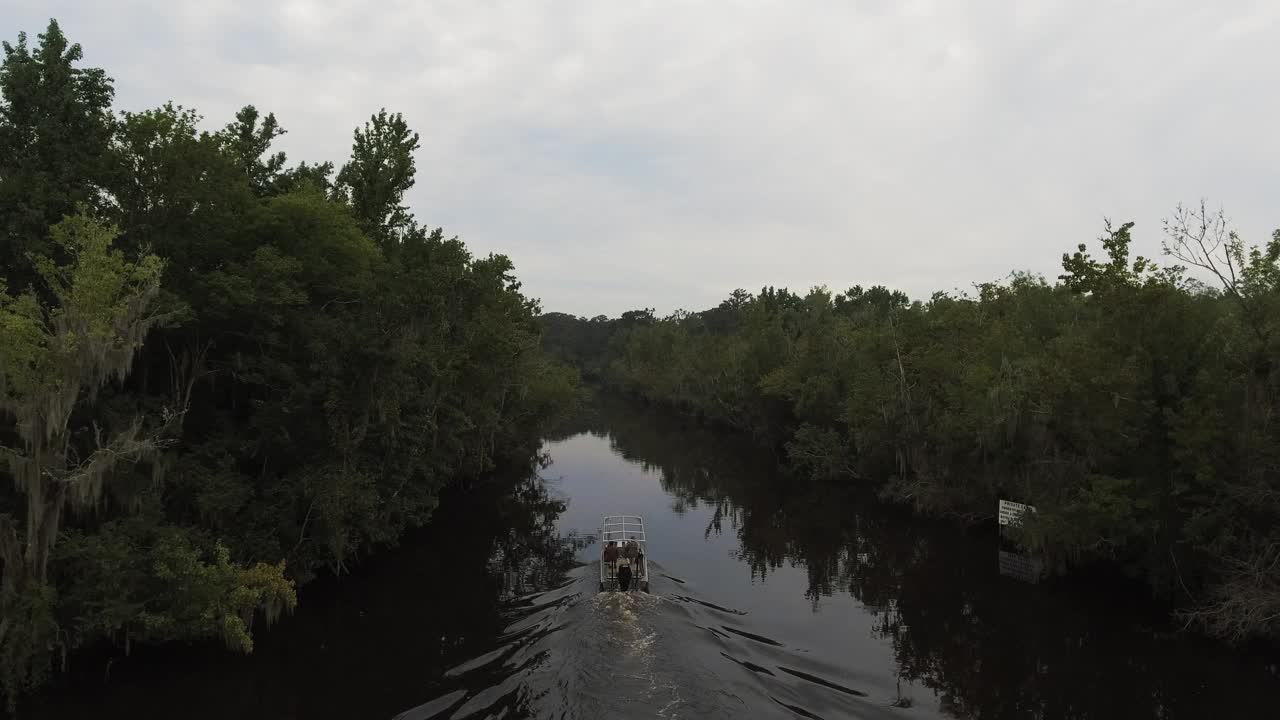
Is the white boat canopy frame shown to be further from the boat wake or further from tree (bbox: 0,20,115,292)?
tree (bbox: 0,20,115,292)

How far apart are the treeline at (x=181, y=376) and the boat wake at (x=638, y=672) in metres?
6.02

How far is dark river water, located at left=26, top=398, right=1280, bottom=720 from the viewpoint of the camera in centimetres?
1551

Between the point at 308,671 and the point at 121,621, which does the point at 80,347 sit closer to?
the point at 121,621

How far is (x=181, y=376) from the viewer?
20531 mm

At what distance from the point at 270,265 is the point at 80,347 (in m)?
6.46

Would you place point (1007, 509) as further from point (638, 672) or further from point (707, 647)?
point (638, 672)

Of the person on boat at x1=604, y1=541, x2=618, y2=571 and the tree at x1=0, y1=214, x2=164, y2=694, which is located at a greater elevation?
the tree at x1=0, y1=214, x2=164, y2=694

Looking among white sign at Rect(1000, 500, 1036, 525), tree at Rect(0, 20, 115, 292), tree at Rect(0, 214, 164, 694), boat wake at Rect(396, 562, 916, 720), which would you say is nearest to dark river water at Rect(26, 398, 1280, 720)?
boat wake at Rect(396, 562, 916, 720)

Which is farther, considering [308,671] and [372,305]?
[372,305]

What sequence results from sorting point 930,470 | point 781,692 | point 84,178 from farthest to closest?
1. point 930,470
2. point 84,178
3. point 781,692

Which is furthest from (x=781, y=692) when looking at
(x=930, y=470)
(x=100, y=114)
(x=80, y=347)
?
(x=100, y=114)

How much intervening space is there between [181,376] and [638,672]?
16.2 m

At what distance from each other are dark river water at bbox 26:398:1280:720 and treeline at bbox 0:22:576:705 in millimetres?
1651

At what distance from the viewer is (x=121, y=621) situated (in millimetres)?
14539
